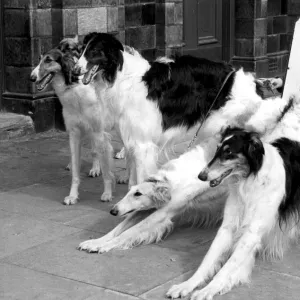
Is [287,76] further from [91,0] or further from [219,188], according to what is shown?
[91,0]

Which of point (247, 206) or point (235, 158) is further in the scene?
point (247, 206)

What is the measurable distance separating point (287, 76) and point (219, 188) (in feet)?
5.97

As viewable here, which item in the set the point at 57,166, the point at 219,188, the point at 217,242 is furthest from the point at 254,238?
the point at 57,166

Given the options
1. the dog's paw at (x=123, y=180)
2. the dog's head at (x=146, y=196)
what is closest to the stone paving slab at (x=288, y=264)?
the dog's head at (x=146, y=196)

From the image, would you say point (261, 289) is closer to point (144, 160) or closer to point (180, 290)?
point (180, 290)

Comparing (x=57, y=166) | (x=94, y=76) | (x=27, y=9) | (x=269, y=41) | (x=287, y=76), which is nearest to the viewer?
(x=94, y=76)

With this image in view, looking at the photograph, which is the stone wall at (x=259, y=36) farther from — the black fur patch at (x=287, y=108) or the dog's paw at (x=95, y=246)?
the dog's paw at (x=95, y=246)

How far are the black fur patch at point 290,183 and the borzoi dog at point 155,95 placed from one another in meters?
1.25

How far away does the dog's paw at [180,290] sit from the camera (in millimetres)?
5785

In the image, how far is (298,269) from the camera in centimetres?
643

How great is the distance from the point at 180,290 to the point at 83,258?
108cm

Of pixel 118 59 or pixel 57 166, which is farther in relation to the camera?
pixel 57 166

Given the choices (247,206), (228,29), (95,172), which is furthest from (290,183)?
(228,29)

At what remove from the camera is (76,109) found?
8.34 meters
